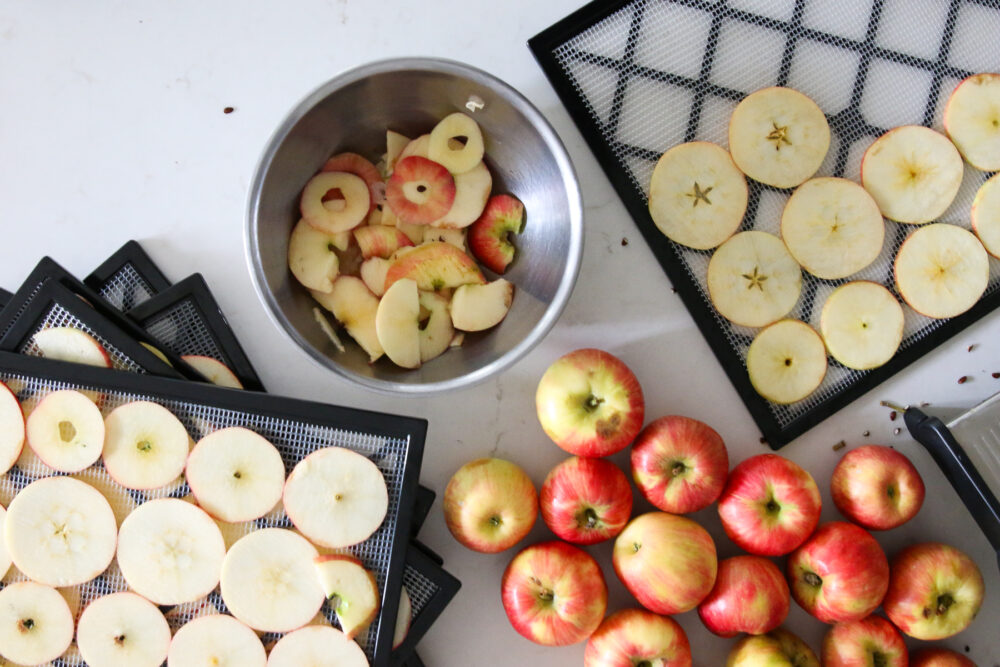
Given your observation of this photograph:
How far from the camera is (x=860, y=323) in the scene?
0.75m

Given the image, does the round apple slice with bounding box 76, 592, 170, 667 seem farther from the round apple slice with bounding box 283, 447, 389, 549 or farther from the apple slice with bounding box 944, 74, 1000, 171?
the apple slice with bounding box 944, 74, 1000, 171

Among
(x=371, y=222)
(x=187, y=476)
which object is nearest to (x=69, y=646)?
(x=187, y=476)

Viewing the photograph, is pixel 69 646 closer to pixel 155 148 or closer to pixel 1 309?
pixel 1 309

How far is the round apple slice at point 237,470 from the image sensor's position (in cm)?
63

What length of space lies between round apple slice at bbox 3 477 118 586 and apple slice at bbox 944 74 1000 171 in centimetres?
91

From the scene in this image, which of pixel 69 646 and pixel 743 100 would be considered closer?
pixel 69 646

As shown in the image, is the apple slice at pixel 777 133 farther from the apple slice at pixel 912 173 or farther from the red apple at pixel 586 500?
the red apple at pixel 586 500

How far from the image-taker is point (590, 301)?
75 centimetres

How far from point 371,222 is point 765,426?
45 cm

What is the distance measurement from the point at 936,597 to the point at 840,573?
122mm

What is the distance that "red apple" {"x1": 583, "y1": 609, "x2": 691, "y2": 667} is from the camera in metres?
0.67

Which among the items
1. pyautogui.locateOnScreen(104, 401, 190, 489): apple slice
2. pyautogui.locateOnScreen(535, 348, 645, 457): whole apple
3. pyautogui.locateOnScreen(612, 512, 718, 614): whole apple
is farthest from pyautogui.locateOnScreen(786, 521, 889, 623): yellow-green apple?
pyautogui.locateOnScreen(104, 401, 190, 489): apple slice

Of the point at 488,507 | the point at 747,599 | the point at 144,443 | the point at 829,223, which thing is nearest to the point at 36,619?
the point at 144,443

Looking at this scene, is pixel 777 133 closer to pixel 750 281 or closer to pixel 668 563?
pixel 750 281
